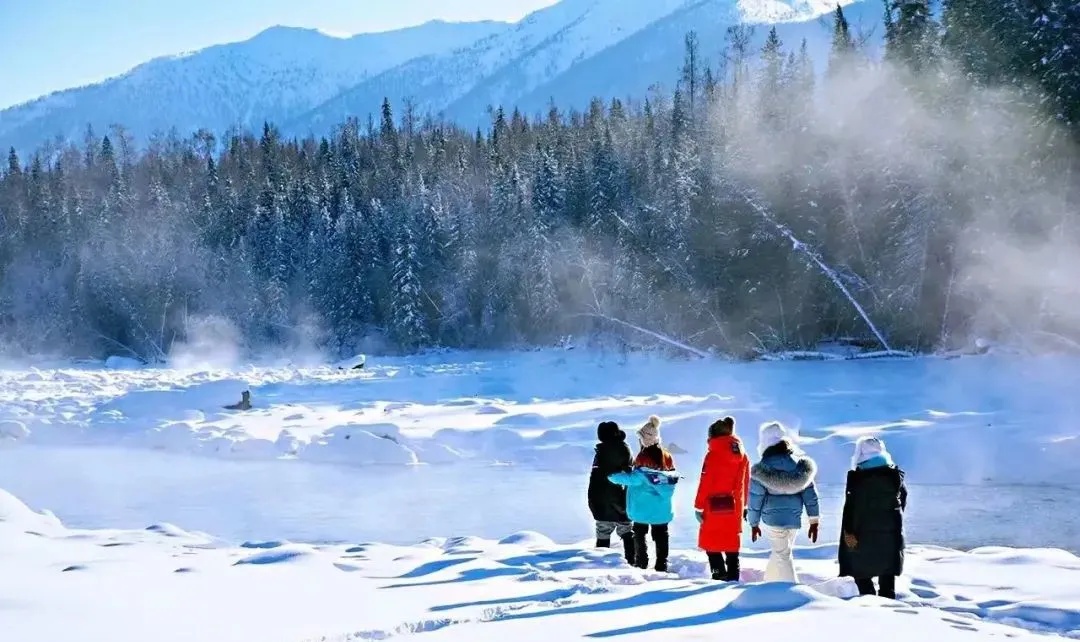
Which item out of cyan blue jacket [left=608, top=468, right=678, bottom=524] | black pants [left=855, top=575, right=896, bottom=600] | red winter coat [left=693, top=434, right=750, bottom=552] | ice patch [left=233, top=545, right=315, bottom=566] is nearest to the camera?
black pants [left=855, top=575, right=896, bottom=600]

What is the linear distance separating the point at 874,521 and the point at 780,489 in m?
0.68

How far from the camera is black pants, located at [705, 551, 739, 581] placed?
7609 mm

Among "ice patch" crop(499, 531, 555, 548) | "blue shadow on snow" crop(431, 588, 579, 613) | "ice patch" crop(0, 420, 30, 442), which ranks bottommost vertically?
"ice patch" crop(0, 420, 30, 442)

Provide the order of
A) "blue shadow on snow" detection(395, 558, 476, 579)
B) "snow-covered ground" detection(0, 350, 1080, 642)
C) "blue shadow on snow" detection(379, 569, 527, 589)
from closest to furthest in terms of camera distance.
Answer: "snow-covered ground" detection(0, 350, 1080, 642)
"blue shadow on snow" detection(379, 569, 527, 589)
"blue shadow on snow" detection(395, 558, 476, 579)

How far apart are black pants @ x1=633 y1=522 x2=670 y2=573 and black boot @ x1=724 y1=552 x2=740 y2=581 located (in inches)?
26.8

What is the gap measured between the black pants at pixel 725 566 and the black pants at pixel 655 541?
58 cm

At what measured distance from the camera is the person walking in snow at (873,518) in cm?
663

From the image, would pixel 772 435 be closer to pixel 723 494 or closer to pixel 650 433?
pixel 723 494

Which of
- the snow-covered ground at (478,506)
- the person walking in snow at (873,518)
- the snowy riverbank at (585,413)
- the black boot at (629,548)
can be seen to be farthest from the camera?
the snowy riverbank at (585,413)

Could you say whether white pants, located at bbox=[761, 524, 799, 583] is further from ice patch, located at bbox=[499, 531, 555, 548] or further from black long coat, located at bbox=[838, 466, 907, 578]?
ice patch, located at bbox=[499, 531, 555, 548]

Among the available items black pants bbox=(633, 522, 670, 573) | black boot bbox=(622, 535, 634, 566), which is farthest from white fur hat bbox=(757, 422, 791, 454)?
black boot bbox=(622, 535, 634, 566)

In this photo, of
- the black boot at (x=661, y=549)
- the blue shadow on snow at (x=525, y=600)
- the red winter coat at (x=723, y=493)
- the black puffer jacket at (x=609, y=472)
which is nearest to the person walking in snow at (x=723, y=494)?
the red winter coat at (x=723, y=493)

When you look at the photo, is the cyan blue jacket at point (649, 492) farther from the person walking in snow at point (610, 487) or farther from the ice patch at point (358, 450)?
the ice patch at point (358, 450)

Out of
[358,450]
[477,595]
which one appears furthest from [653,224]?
[477,595]
